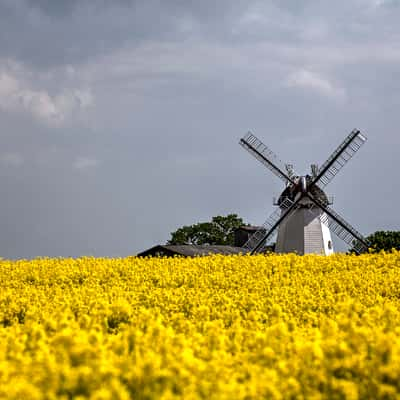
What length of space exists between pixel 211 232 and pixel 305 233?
102ft

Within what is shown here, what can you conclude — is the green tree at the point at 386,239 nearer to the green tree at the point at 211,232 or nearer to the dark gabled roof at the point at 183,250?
the dark gabled roof at the point at 183,250

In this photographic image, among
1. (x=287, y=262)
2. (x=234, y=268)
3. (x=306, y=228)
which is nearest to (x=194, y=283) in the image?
(x=234, y=268)

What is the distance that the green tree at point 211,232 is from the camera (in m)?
67.9

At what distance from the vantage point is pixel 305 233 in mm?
38000

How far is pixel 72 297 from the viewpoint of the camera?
41.2ft

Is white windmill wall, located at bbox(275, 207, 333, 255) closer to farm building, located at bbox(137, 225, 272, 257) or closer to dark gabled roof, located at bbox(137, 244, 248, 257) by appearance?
farm building, located at bbox(137, 225, 272, 257)

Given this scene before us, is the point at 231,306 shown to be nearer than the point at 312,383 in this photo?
No

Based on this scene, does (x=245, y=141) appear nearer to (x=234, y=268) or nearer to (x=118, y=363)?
(x=234, y=268)

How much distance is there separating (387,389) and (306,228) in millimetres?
33438

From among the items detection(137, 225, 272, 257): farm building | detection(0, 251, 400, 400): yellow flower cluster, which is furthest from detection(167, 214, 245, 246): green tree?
detection(0, 251, 400, 400): yellow flower cluster

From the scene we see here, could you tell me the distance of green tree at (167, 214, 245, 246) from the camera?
67.9 metres

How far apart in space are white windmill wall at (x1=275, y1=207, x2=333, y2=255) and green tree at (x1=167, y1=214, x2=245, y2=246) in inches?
1138

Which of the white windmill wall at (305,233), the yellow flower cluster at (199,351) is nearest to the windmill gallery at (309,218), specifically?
the white windmill wall at (305,233)

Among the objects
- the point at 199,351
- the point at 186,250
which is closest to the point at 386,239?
the point at 186,250
